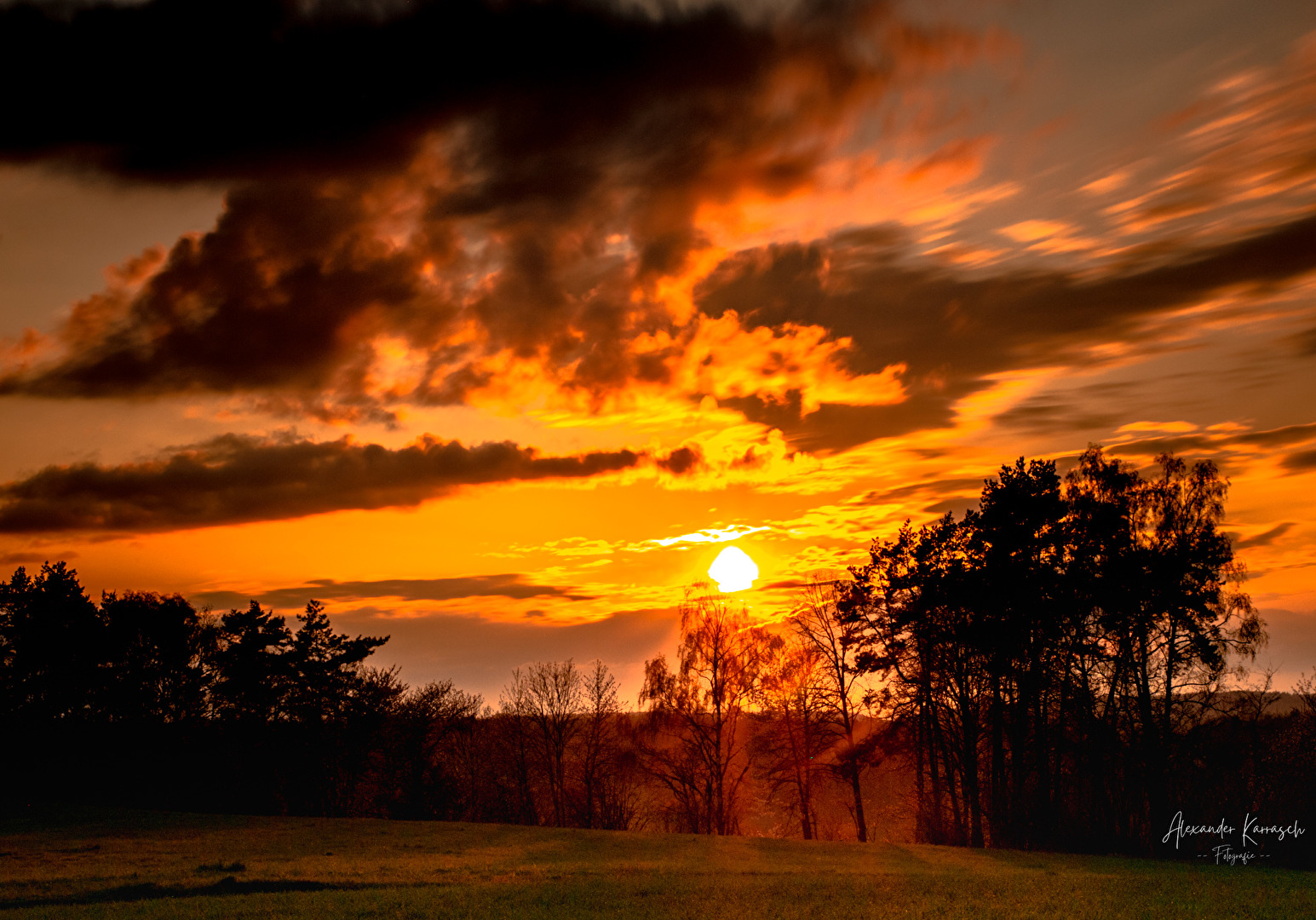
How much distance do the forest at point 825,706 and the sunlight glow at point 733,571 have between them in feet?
7.36

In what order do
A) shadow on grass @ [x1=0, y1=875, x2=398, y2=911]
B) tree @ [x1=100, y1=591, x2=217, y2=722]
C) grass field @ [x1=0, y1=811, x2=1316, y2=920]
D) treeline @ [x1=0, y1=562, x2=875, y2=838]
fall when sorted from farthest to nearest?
1. tree @ [x1=100, y1=591, x2=217, y2=722]
2. treeline @ [x1=0, y1=562, x2=875, y2=838]
3. shadow on grass @ [x1=0, y1=875, x2=398, y2=911]
4. grass field @ [x1=0, y1=811, x2=1316, y2=920]

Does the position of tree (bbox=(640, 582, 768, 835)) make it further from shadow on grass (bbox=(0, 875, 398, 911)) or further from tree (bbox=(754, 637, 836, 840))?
shadow on grass (bbox=(0, 875, 398, 911))

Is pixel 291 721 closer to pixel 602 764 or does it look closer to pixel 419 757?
pixel 419 757

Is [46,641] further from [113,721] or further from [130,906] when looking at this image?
[130,906]

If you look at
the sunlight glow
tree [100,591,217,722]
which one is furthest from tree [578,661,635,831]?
tree [100,591,217,722]

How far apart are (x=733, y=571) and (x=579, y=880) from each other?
4930cm

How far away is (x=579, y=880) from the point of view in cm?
2872

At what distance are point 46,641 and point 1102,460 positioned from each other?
72306 millimetres

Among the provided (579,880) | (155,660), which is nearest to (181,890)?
(579,880)

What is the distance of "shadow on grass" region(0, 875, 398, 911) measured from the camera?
2486 cm

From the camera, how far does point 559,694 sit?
87188mm

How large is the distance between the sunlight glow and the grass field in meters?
25.6

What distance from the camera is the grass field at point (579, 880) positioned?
75.8 feet

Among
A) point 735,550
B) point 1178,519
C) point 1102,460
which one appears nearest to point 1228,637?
point 1178,519
